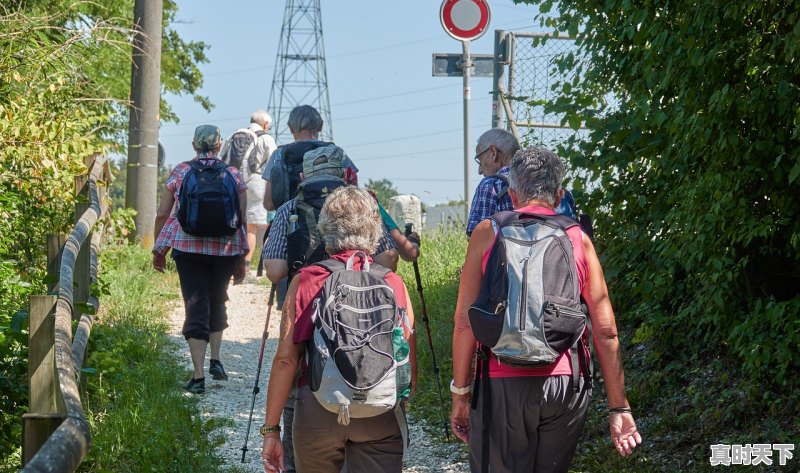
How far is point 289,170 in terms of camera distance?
6.26m

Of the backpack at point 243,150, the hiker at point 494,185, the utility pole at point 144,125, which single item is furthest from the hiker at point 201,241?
the utility pole at point 144,125

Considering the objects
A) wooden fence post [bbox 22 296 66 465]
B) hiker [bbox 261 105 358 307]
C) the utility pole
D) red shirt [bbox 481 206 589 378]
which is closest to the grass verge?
hiker [bbox 261 105 358 307]

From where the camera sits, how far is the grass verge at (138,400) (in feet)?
18.9

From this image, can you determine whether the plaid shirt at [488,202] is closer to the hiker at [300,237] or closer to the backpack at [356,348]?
the hiker at [300,237]

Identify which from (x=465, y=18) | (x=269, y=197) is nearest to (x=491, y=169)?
(x=269, y=197)

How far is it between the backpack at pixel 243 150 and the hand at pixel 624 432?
8.28 m

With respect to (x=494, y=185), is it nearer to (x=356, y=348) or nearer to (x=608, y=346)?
(x=608, y=346)

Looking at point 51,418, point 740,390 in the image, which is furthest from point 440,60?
point 51,418

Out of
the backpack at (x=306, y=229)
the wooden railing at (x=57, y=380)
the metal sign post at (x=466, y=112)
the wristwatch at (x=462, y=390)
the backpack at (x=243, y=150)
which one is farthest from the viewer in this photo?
the backpack at (x=243, y=150)

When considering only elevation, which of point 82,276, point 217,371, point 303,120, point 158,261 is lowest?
point 217,371

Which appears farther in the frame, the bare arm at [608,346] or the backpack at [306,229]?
the backpack at [306,229]

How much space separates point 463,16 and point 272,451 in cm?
640

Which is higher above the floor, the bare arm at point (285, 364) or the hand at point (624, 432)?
the bare arm at point (285, 364)

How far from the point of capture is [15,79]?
884cm
